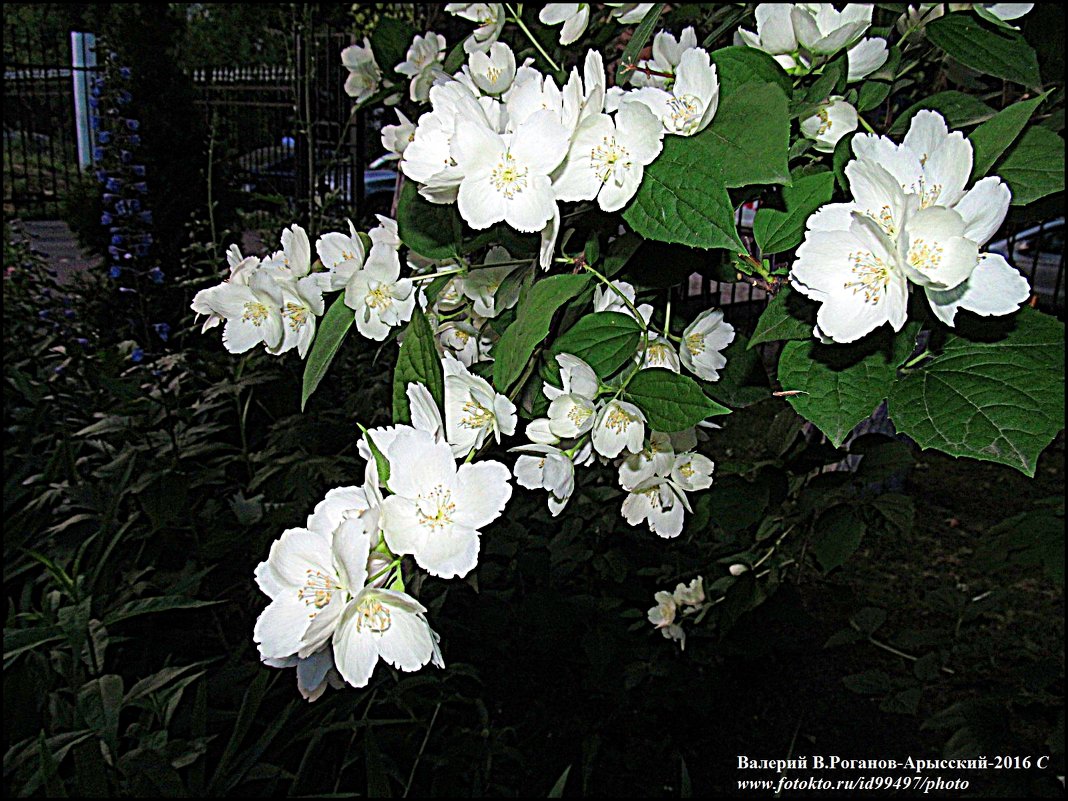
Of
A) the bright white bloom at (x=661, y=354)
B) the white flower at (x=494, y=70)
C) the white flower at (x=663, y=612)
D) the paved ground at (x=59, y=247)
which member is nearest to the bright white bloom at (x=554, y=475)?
the bright white bloom at (x=661, y=354)

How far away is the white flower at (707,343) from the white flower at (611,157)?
239 millimetres

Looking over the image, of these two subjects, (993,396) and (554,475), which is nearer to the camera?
(993,396)

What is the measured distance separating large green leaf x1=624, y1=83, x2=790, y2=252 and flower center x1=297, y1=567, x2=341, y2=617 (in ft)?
0.99

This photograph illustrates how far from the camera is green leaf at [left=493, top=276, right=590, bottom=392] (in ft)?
2.16

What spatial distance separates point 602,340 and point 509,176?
0.16 m

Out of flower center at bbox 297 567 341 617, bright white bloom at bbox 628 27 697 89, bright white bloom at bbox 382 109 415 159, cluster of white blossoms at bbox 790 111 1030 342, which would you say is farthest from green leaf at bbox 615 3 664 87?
flower center at bbox 297 567 341 617

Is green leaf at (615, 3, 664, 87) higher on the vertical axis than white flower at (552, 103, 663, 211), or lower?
higher

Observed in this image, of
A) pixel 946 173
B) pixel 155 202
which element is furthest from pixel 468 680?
pixel 155 202

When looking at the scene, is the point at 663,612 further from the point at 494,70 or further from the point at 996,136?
the point at 996,136

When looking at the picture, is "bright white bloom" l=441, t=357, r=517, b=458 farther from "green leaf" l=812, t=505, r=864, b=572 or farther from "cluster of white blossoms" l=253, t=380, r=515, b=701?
"green leaf" l=812, t=505, r=864, b=572

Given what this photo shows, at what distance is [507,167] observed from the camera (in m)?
0.65

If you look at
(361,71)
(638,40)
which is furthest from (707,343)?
(361,71)

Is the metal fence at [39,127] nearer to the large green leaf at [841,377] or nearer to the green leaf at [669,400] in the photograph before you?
the green leaf at [669,400]

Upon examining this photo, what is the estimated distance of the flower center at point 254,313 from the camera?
0.83 meters
